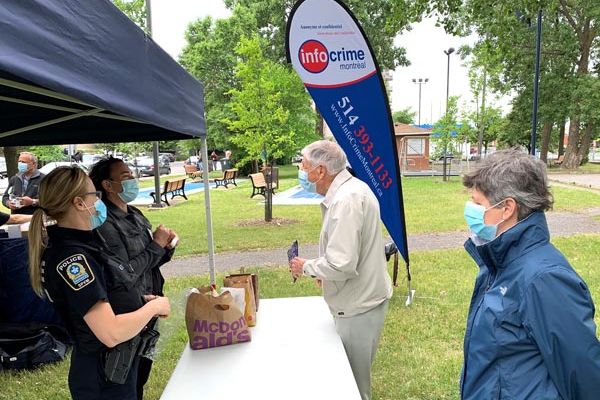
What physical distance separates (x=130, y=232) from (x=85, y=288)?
875 millimetres

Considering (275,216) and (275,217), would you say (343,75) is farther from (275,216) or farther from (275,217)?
(275,216)

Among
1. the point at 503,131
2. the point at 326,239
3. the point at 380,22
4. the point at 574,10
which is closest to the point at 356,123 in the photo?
the point at 326,239

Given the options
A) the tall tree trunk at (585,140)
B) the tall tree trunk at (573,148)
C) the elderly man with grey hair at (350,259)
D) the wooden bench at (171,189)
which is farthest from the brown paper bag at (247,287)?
the tall tree trunk at (585,140)

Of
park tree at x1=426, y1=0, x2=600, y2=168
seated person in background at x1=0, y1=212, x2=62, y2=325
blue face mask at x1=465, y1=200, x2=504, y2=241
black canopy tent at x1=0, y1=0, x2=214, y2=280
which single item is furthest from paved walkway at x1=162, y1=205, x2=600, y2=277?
park tree at x1=426, y1=0, x2=600, y2=168

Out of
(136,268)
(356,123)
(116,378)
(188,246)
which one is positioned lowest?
(188,246)

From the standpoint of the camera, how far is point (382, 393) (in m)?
3.41

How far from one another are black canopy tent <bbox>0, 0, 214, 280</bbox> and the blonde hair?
0.37 metres

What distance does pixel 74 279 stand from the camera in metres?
1.70

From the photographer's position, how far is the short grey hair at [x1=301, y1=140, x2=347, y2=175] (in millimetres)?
2574

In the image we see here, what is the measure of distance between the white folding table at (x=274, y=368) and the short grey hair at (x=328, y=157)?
958 millimetres

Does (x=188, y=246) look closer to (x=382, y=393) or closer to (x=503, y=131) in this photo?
(x=382, y=393)

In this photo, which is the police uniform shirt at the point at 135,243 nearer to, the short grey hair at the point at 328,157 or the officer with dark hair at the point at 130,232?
the officer with dark hair at the point at 130,232

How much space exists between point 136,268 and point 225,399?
0.87 meters

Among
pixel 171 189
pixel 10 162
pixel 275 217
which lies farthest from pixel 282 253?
pixel 10 162
